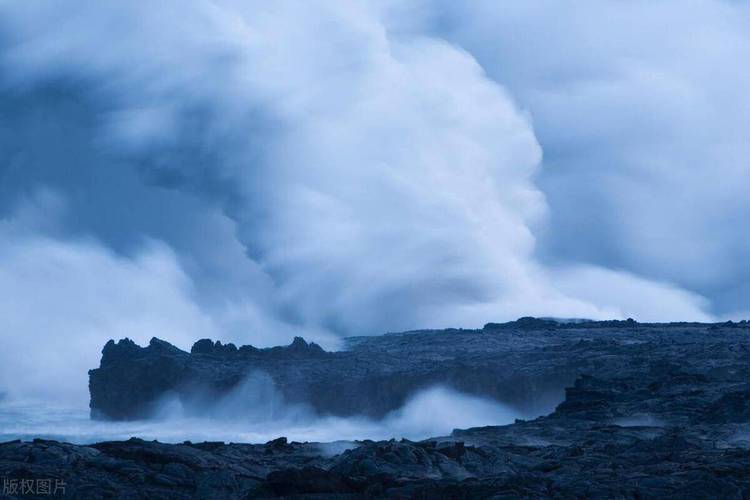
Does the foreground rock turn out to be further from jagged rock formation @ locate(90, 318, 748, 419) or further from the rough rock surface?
jagged rock formation @ locate(90, 318, 748, 419)

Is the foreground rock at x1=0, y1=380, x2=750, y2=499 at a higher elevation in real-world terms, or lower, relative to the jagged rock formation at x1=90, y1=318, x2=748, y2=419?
lower

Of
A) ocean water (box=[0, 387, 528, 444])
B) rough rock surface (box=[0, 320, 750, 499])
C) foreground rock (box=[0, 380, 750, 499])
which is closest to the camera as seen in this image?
foreground rock (box=[0, 380, 750, 499])

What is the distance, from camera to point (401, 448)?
106ft

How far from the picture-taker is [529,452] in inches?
1507

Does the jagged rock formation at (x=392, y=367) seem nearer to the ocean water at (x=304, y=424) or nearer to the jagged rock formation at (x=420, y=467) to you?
the ocean water at (x=304, y=424)

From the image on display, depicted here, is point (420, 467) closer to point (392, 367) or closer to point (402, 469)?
point (402, 469)

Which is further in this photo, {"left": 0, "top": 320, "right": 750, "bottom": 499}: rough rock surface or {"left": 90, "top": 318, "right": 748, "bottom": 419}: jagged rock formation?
{"left": 90, "top": 318, "right": 748, "bottom": 419}: jagged rock formation

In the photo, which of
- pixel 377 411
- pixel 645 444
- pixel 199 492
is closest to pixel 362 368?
pixel 377 411

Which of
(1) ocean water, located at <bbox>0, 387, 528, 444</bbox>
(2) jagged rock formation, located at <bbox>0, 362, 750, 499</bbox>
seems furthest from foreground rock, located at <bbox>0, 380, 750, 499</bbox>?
(1) ocean water, located at <bbox>0, 387, 528, 444</bbox>

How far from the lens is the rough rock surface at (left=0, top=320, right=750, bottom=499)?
26.8 m

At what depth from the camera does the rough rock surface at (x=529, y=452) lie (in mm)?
26781

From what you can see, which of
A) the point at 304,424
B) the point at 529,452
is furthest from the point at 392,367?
the point at 529,452

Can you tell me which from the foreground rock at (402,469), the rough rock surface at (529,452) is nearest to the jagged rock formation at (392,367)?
the rough rock surface at (529,452)

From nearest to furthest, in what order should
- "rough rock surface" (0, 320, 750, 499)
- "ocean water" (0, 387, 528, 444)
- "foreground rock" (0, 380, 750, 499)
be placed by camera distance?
"foreground rock" (0, 380, 750, 499) → "rough rock surface" (0, 320, 750, 499) → "ocean water" (0, 387, 528, 444)
